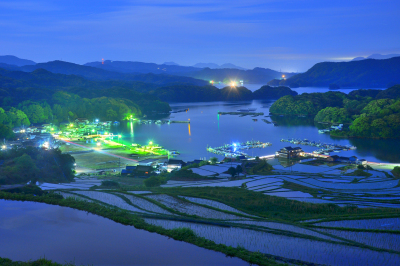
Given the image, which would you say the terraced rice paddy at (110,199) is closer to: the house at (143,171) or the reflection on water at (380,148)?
the house at (143,171)

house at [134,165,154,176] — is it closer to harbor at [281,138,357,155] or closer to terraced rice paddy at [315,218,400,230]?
terraced rice paddy at [315,218,400,230]

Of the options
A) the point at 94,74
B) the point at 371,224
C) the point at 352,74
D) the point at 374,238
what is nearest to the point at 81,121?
the point at 371,224

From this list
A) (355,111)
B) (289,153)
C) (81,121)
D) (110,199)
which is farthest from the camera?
(81,121)

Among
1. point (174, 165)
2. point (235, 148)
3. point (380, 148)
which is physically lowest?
point (380, 148)

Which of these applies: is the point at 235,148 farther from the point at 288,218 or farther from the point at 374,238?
the point at 374,238

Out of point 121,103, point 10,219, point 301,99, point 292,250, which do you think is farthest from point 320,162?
point 121,103

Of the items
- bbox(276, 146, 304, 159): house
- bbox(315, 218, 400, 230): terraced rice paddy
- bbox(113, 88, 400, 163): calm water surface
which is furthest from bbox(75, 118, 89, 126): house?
bbox(315, 218, 400, 230): terraced rice paddy

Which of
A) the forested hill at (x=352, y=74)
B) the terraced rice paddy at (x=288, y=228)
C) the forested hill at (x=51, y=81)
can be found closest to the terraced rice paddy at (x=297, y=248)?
the terraced rice paddy at (x=288, y=228)
